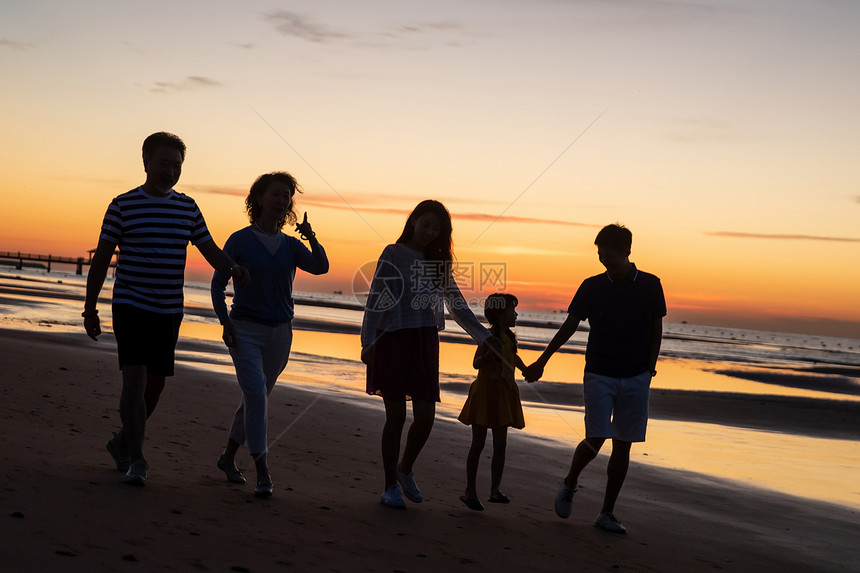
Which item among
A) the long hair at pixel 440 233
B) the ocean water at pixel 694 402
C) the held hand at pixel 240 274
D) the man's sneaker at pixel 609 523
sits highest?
the long hair at pixel 440 233

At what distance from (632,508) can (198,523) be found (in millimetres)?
3532

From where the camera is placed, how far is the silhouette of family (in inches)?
173

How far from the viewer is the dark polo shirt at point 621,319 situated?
16.8 feet

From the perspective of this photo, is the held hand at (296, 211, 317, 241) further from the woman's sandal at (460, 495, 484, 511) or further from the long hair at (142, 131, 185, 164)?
the woman's sandal at (460, 495, 484, 511)

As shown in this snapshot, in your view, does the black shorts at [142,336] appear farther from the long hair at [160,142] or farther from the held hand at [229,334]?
the long hair at [160,142]

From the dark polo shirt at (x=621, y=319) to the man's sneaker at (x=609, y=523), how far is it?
963mm

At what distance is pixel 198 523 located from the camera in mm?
3750

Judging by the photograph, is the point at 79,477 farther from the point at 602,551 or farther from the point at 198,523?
the point at 602,551

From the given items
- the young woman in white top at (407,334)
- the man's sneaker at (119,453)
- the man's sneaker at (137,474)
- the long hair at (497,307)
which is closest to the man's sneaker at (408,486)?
the young woman in white top at (407,334)

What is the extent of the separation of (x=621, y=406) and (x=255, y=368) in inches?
101

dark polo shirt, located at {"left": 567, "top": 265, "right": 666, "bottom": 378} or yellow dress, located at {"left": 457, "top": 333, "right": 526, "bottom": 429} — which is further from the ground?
dark polo shirt, located at {"left": 567, "top": 265, "right": 666, "bottom": 378}

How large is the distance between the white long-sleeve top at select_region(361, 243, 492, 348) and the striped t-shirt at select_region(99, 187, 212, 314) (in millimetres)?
1256

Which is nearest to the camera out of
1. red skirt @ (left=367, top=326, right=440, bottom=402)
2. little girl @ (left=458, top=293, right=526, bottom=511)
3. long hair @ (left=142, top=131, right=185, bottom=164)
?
long hair @ (left=142, top=131, right=185, bottom=164)

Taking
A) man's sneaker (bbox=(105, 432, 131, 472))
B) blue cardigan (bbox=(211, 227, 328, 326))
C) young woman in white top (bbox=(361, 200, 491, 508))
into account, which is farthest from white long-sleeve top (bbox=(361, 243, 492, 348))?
man's sneaker (bbox=(105, 432, 131, 472))
